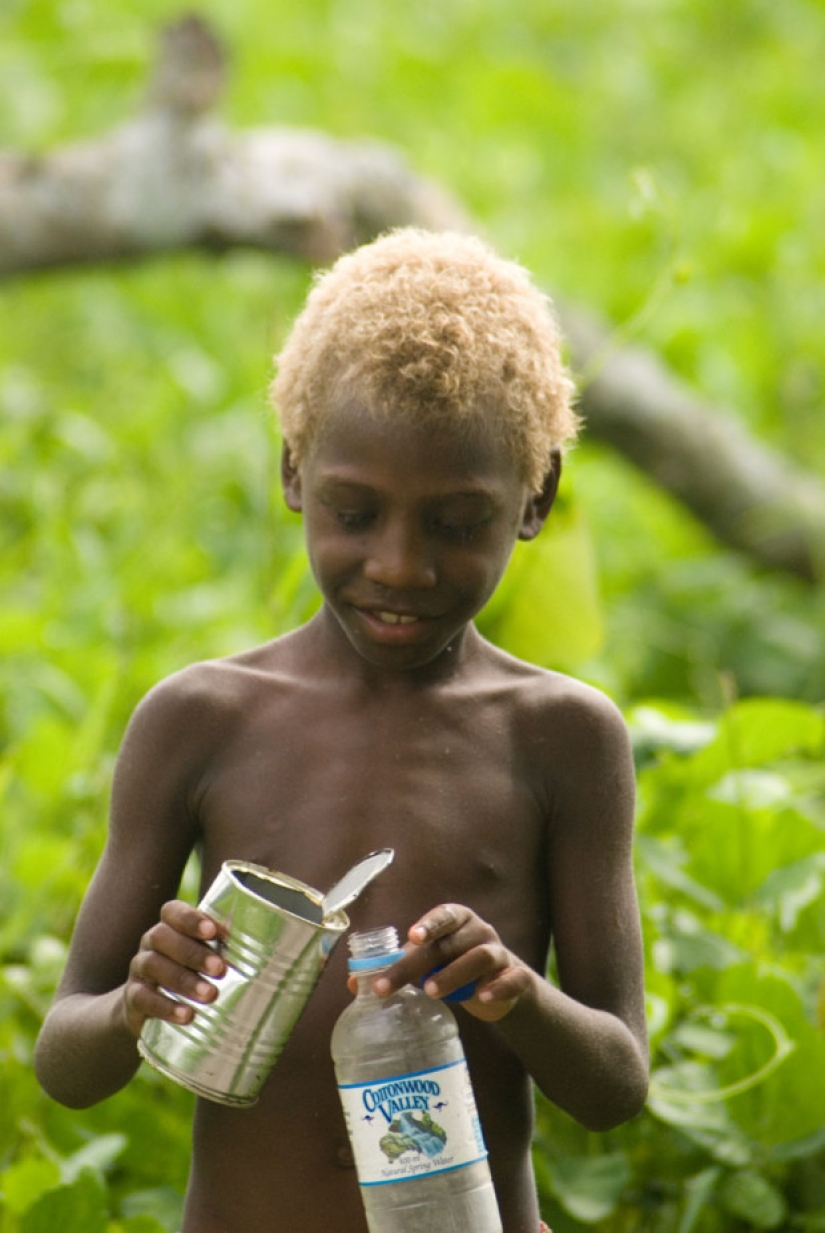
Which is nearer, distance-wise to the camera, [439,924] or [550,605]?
[439,924]

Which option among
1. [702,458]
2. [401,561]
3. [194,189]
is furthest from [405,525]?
[702,458]

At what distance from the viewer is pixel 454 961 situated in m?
1.27

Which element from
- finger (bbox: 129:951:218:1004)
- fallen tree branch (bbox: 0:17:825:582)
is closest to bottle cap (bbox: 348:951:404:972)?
finger (bbox: 129:951:218:1004)

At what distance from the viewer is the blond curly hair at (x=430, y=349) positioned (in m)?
1.40

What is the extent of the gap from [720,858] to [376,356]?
1002 mm

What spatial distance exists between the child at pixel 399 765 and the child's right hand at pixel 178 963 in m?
0.05

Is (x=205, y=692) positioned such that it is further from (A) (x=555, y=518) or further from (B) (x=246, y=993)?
(A) (x=555, y=518)

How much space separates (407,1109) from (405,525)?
43 cm

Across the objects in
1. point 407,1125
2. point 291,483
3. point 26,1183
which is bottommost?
point 26,1183

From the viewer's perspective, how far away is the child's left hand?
1.26 metres

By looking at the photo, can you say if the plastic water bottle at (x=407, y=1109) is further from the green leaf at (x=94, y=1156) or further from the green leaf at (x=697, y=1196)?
the green leaf at (x=697, y=1196)

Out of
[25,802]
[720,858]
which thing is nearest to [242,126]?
[25,802]

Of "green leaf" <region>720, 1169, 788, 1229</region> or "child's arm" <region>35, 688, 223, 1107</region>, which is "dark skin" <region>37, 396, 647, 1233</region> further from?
"green leaf" <region>720, 1169, 788, 1229</region>

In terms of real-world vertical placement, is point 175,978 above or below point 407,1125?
above
